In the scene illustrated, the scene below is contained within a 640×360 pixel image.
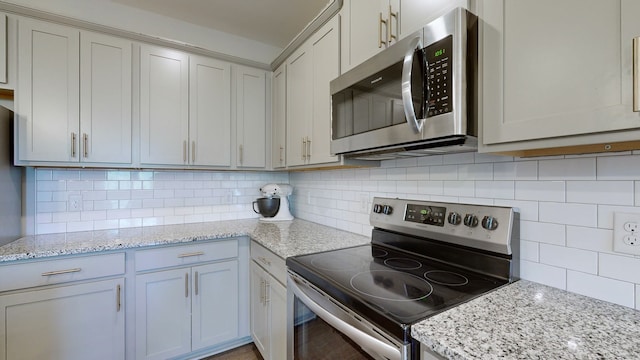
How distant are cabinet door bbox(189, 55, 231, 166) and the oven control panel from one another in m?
1.41

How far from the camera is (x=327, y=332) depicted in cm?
110

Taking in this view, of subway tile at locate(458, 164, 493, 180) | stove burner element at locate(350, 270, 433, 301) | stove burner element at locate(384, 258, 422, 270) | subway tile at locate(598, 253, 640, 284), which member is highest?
subway tile at locate(458, 164, 493, 180)

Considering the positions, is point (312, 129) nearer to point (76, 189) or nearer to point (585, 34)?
point (585, 34)

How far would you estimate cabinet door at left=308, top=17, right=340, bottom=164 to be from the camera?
5.48 ft

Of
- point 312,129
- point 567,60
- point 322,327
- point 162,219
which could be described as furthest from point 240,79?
point 567,60

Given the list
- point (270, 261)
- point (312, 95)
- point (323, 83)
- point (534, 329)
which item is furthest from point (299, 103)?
point (534, 329)

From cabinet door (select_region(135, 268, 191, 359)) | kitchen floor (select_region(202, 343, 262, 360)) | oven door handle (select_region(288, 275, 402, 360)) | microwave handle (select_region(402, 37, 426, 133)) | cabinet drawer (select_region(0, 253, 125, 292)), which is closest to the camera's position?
oven door handle (select_region(288, 275, 402, 360))

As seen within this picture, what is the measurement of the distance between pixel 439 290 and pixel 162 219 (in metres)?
2.21

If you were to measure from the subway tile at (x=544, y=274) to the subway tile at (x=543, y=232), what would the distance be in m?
0.09

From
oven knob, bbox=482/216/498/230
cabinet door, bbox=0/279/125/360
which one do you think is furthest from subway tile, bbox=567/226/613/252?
cabinet door, bbox=0/279/125/360

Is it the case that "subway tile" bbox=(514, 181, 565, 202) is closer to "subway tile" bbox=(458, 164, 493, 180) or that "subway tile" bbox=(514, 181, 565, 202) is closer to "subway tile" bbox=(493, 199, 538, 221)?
"subway tile" bbox=(493, 199, 538, 221)

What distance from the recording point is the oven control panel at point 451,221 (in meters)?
1.05

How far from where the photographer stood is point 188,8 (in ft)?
7.32

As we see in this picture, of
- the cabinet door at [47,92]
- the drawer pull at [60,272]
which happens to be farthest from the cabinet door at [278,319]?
the cabinet door at [47,92]
